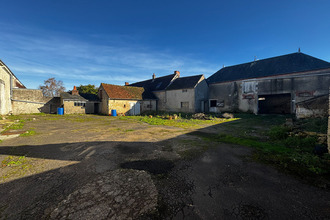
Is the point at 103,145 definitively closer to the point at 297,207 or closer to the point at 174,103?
the point at 297,207

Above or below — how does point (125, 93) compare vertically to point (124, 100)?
above

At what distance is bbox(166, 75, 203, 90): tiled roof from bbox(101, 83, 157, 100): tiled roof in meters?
4.83

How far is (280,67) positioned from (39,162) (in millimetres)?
25855

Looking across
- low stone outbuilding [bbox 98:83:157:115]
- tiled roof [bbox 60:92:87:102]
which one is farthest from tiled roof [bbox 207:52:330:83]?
tiled roof [bbox 60:92:87:102]

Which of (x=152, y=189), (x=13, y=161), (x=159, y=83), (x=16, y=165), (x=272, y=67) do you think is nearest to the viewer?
(x=152, y=189)

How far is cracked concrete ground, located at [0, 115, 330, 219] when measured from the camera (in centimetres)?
209

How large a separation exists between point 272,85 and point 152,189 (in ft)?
69.7

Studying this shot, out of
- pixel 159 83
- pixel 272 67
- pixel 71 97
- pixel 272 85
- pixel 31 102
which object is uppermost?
pixel 272 67

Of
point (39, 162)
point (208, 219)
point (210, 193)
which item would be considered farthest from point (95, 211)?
point (39, 162)

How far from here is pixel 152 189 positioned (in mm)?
2660

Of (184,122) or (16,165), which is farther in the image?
(184,122)

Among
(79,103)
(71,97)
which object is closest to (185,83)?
(79,103)

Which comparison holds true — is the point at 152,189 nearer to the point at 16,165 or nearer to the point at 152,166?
the point at 152,166

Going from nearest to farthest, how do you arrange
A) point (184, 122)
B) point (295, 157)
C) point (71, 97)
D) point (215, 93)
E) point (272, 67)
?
1. point (295, 157)
2. point (184, 122)
3. point (272, 67)
4. point (71, 97)
5. point (215, 93)
